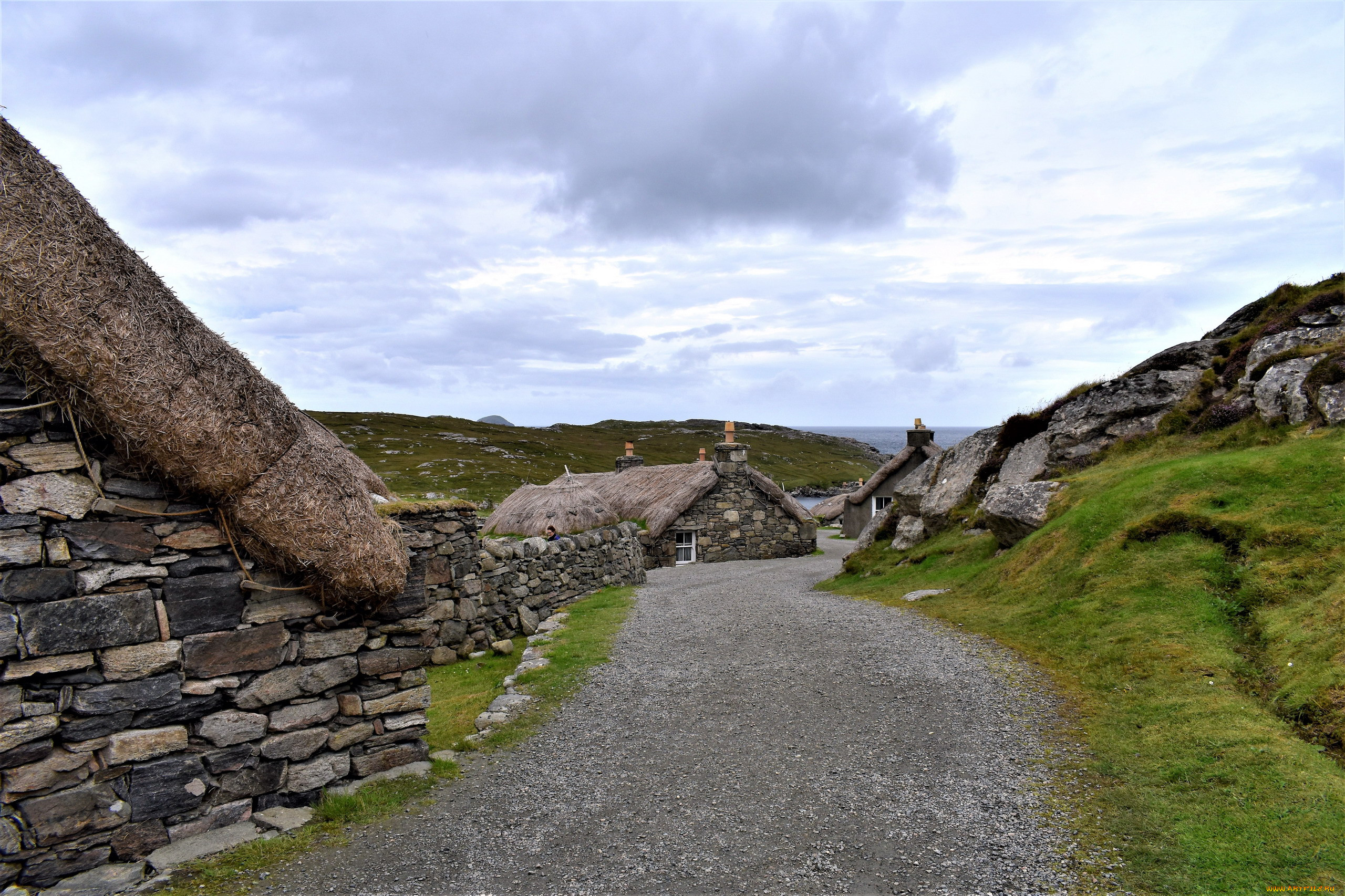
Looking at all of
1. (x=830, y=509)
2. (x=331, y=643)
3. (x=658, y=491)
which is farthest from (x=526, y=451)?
(x=331, y=643)

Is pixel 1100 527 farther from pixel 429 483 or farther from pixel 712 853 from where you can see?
pixel 429 483

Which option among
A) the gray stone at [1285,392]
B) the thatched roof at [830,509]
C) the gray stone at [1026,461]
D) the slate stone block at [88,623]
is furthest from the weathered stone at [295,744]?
the thatched roof at [830,509]

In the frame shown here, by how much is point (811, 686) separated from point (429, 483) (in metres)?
61.9

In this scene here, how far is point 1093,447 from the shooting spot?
17734 mm

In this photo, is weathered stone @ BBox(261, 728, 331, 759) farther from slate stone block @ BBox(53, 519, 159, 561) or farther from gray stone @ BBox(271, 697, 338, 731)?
slate stone block @ BBox(53, 519, 159, 561)

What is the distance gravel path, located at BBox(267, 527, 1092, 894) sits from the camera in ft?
18.8

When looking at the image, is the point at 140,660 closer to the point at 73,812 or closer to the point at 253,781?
the point at 73,812

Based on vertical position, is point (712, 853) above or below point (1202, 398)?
below

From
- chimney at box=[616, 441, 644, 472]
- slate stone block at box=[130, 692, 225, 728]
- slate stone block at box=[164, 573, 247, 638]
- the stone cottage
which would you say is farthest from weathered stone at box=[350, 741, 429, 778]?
chimney at box=[616, 441, 644, 472]

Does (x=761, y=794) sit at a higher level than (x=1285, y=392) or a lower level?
lower

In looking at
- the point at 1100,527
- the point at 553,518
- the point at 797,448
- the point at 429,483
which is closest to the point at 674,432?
the point at 797,448

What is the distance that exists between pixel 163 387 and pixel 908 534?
19704 mm

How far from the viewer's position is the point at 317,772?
6.98 meters

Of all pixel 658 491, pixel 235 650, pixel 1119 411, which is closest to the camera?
pixel 235 650
